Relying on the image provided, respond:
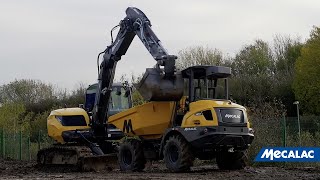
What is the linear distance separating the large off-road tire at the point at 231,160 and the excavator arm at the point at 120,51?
309 centimetres

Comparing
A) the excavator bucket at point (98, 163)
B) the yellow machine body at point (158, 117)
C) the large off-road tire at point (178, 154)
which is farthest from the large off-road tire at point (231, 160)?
the excavator bucket at point (98, 163)

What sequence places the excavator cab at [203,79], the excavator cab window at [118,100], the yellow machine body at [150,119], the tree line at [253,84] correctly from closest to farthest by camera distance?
1. the excavator cab at [203,79]
2. the yellow machine body at [150,119]
3. the excavator cab window at [118,100]
4. the tree line at [253,84]

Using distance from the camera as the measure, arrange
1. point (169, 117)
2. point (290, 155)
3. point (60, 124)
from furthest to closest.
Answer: point (60, 124) < point (290, 155) < point (169, 117)

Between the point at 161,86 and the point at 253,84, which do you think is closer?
the point at 161,86

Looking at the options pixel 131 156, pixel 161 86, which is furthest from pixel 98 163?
pixel 161 86

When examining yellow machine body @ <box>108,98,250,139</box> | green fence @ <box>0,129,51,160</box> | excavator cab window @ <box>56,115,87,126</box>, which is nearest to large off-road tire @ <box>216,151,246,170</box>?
yellow machine body @ <box>108,98,250,139</box>

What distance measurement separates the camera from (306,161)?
17609mm

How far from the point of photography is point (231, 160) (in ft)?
52.6

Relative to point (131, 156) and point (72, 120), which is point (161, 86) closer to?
point (131, 156)

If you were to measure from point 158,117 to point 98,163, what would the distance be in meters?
3.03

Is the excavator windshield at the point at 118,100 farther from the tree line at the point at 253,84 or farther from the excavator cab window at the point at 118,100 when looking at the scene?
the tree line at the point at 253,84

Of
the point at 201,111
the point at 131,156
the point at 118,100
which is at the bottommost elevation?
the point at 131,156

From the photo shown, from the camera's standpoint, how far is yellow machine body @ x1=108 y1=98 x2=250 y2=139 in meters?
14.5

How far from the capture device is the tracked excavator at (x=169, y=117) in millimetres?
14477
